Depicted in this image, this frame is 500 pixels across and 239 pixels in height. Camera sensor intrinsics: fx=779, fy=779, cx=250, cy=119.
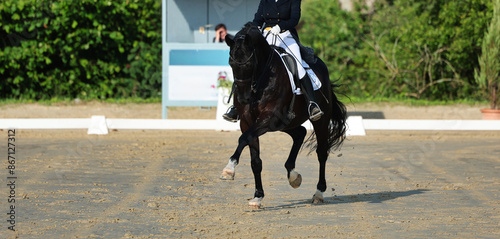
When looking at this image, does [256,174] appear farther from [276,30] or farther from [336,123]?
[336,123]

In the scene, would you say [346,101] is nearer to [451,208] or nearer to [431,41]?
[431,41]

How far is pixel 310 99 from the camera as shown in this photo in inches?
324

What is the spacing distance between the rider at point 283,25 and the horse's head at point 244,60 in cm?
72

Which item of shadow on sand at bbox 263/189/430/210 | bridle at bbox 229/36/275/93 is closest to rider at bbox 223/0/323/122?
bridle at bbox 229/36/275/93

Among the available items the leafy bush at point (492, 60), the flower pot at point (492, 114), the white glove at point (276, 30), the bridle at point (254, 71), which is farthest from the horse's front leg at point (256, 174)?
the leafy bush at point (492, 60)

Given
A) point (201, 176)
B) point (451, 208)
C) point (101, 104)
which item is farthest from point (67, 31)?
point (451, 208)

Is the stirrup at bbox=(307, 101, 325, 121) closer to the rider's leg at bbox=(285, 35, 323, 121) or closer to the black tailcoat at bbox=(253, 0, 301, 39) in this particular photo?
the rider's leg at bbox=(285, 35, 323, 121)

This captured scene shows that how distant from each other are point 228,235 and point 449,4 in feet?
53.2

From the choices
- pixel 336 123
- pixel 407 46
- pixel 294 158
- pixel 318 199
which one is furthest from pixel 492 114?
pixel 318 199

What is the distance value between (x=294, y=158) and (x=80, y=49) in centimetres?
1351

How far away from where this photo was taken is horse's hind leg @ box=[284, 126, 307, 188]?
8.16 metres

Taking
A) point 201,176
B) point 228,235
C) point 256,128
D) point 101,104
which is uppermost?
point 256,128

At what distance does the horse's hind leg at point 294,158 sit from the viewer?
816 cm

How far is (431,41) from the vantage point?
2116cm
